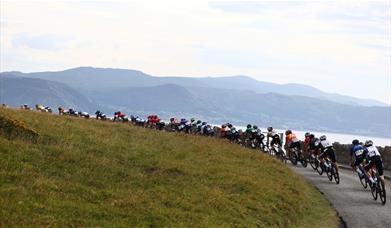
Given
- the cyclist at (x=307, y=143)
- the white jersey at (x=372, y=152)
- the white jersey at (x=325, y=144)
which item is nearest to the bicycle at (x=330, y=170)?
the white jersey at (x=325, y=144)

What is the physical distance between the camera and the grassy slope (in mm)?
12891

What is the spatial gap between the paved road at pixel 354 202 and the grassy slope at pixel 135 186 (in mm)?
688

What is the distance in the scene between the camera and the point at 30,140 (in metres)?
19.1

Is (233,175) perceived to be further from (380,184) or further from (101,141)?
(380,184)

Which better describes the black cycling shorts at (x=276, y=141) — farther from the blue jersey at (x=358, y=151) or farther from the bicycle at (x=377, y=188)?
the bicycle at (x=377, y=188)

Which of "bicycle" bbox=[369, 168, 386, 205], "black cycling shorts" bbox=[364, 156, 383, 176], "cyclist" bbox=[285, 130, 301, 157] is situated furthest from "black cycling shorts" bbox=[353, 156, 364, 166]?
"cyclist" bbox=[285, 130, 301, 157]

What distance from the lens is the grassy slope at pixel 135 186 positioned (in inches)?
508

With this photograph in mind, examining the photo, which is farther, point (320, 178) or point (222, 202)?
point (320, 178)

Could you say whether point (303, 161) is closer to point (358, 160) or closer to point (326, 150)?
point (326, 150)

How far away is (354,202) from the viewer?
2327cm

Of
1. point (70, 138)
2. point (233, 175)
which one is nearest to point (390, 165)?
point (233, 175)

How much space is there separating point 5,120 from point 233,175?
8.53 meters

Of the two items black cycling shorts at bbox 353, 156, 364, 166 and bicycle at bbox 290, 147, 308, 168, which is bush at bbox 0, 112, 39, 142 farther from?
bicycle at bbox 290, 147, 308, 168

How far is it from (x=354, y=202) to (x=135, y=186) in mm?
10930
